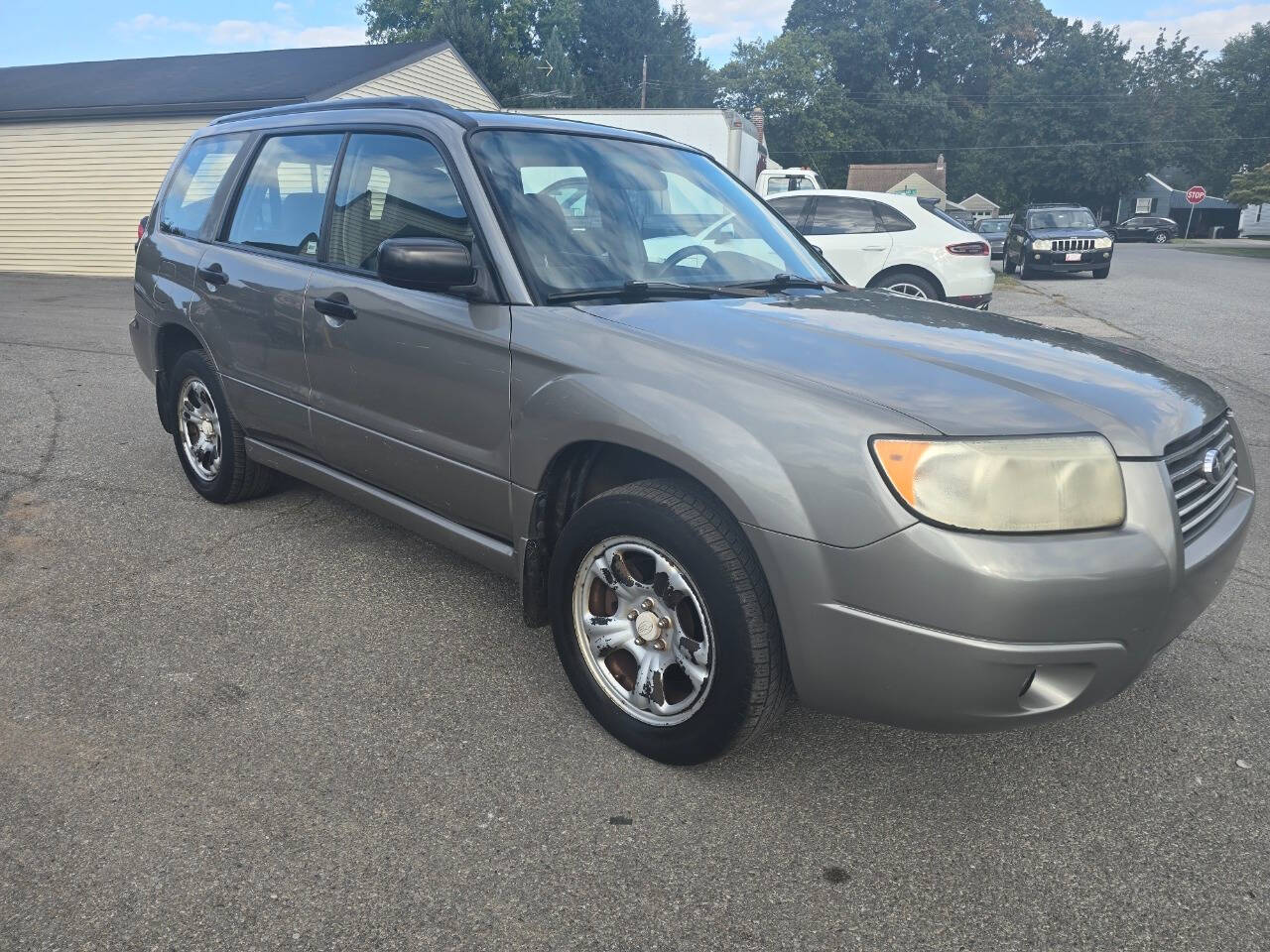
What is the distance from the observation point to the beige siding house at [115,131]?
18.6 m

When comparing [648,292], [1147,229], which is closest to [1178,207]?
[1147,229]

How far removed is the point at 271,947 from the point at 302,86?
1916 centimetres

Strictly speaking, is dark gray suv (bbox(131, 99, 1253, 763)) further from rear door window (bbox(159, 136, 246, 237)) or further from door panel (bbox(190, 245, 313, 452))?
rear door window (bbox(159, 136, 246, 237))

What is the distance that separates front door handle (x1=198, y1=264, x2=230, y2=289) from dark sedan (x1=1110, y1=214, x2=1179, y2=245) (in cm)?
5586

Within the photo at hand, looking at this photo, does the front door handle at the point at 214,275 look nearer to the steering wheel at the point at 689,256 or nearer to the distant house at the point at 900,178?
the steering wheel at the point at 689,256

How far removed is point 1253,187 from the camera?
149ft

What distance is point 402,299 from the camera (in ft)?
10.8

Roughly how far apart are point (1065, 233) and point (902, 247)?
13.4 m

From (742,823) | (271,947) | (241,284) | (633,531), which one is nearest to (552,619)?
(633,531)

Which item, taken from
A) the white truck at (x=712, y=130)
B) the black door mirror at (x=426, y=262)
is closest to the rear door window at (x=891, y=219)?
the black door mirror at (x=426, y=262)

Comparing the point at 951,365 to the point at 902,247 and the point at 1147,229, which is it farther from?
the point at 1147,229

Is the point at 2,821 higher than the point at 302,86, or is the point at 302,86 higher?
the point at 302,86

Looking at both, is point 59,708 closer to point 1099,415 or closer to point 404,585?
point 404,585

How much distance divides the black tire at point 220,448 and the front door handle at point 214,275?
0.39 meters
